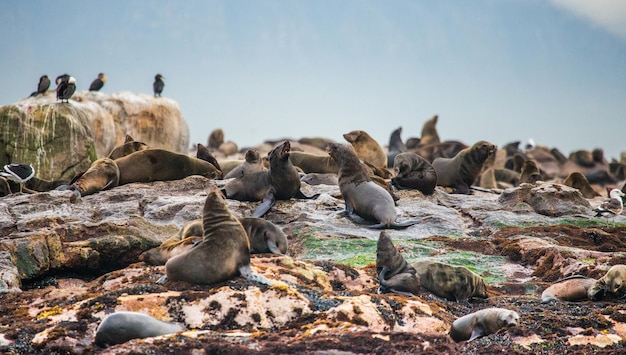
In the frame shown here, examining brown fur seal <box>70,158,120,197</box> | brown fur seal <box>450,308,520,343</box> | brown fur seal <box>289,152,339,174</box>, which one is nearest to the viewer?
brown fur seal <box>450,308,520,343</box>

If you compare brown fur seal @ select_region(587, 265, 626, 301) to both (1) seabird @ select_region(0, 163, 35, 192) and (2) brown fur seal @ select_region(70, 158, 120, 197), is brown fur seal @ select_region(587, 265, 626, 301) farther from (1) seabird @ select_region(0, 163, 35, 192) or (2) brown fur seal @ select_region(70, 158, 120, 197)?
(1) seabird @ select_region(0, 163, 35, 192)

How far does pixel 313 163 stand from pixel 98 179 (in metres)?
6.04

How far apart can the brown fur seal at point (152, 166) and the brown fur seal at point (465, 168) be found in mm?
5380

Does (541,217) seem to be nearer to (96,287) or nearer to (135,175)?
(135,175)

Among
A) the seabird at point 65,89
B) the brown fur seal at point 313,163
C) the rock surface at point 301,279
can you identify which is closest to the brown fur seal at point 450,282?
the rock surface at point 301,279

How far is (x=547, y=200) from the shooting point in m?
15.1

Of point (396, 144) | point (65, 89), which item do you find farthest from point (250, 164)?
point (396, 144)

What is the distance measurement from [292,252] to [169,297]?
13.3 feet

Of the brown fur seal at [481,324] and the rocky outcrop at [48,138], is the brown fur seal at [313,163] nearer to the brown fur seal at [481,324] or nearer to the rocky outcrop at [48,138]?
the rocky outcrop at [48,138]

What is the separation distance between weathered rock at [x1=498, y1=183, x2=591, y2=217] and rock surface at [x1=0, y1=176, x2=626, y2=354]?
10 centimetres

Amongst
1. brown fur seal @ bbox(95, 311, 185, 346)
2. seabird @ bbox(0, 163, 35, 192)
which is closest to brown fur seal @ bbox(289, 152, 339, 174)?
seabird @ bbox(0, 163, 35, 192)

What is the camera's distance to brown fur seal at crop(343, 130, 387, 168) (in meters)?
22.4

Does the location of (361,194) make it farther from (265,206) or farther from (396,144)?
(396,144)

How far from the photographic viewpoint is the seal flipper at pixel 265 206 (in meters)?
12.6
